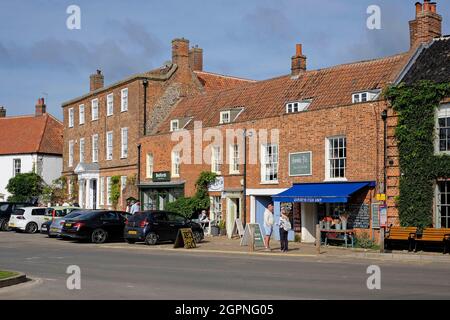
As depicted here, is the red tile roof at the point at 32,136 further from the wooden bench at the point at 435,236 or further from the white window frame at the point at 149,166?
the wooden bench at the point at 435,236

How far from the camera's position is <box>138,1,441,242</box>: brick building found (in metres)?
26.5

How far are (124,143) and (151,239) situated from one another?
16.9 metres

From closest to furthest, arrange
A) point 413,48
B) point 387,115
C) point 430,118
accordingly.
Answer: point 430,118 < point 387,115 < point 413,48

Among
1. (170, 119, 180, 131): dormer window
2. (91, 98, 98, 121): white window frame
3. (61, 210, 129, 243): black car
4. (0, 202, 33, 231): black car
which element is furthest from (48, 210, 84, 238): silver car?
(91, 98, 98, 121): white window frame

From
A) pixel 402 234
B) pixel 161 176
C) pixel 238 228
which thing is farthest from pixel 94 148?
pixel 402 234

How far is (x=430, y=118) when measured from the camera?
24.2 meters

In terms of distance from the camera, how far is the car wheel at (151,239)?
28625 mm

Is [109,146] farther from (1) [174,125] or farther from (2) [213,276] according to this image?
(2) [213,276]

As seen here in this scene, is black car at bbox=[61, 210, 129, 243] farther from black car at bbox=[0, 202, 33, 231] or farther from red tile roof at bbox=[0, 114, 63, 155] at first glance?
red tile roof at bbox=[0, 114, 63, 155]

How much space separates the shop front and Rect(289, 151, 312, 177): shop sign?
57cm

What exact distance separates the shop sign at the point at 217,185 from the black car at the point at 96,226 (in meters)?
5.63
